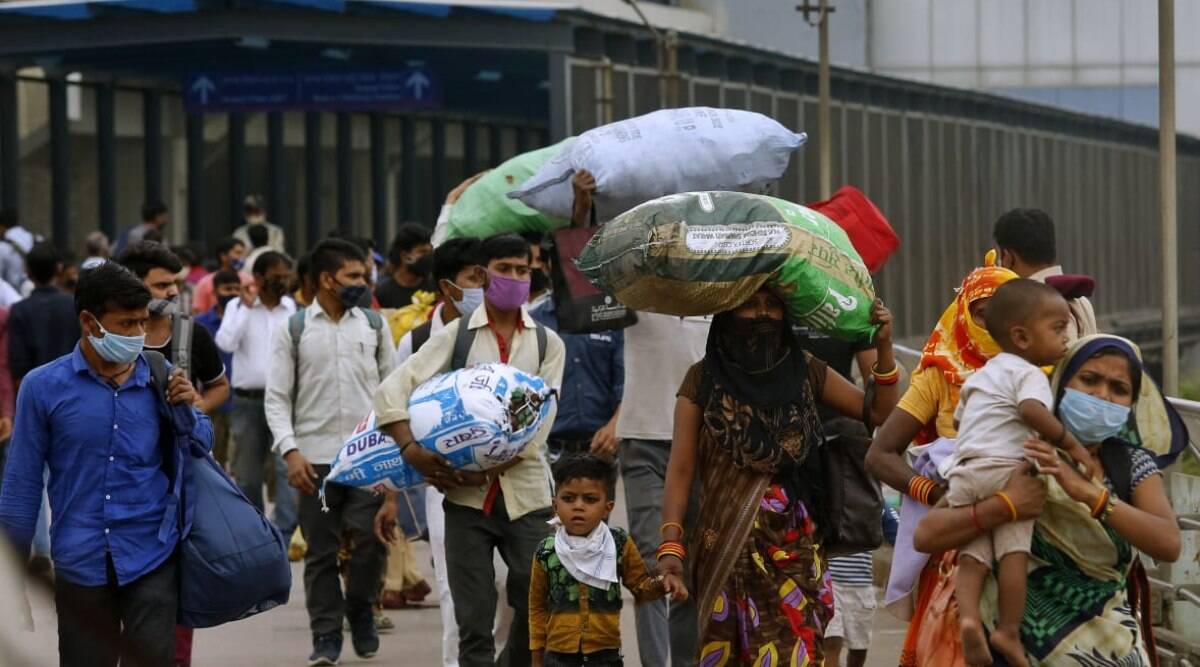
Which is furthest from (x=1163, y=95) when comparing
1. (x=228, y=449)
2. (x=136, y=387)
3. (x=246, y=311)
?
(x=228, y=449)

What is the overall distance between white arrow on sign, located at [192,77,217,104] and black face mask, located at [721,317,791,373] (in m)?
22.8

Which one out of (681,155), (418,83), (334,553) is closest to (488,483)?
(681,155)

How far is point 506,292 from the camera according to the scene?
8.68 metres

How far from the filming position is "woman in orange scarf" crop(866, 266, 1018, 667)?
648cm

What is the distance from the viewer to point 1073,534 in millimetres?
5785

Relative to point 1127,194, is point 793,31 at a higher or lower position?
higher

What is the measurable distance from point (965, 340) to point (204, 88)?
23.5 m

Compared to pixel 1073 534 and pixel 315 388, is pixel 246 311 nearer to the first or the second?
pixel 315 388

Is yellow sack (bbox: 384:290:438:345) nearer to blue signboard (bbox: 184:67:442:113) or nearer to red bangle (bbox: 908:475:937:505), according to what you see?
red bangle (bbox: 908:475:937:505)

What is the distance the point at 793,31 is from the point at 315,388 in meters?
20.6

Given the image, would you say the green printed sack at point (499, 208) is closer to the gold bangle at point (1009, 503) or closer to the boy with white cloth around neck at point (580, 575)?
the boy with white cloth around neck at point (580, 575)

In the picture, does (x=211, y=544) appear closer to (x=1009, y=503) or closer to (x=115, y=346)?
(x=115, y=346)

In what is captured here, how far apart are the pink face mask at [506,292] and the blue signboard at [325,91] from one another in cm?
1932

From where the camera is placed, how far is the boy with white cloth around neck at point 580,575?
25.5 feet
